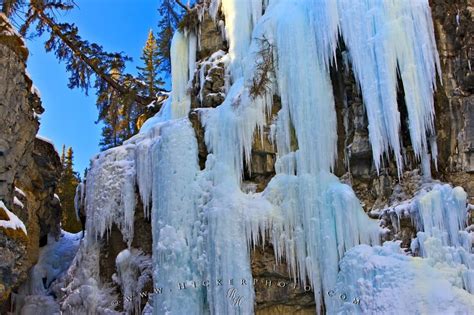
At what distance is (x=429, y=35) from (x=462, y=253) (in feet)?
11.5

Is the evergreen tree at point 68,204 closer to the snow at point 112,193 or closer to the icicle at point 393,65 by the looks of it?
the snow at point 112,193

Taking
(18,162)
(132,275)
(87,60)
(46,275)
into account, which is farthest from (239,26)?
(46,275)

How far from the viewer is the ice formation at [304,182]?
325 inches

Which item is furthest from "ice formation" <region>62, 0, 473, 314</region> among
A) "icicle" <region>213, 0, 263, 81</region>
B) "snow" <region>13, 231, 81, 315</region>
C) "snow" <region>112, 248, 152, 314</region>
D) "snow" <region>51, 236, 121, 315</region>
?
"snow" <region>13, 231, 81, 315</region>

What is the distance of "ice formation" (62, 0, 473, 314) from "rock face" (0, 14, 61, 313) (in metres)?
2.72

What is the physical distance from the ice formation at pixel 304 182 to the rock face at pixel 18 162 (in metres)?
2.72

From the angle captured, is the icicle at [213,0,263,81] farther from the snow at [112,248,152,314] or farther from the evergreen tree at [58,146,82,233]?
the evergreen tree at [58,146,82,233]

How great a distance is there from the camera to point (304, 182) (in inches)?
360

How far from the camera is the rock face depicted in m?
10.8

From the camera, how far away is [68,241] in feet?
54.5

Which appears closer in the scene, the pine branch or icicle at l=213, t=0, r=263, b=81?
icicle at l=213, t=0, r=263, b=81

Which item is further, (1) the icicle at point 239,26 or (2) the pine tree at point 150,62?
(2) the pine tree at point 150,62

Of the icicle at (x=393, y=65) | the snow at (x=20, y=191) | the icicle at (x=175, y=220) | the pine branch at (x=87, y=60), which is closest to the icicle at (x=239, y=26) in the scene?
the icicle at (x=175, y=220)

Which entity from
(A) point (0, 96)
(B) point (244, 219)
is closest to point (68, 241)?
(A) point (0, 96)
